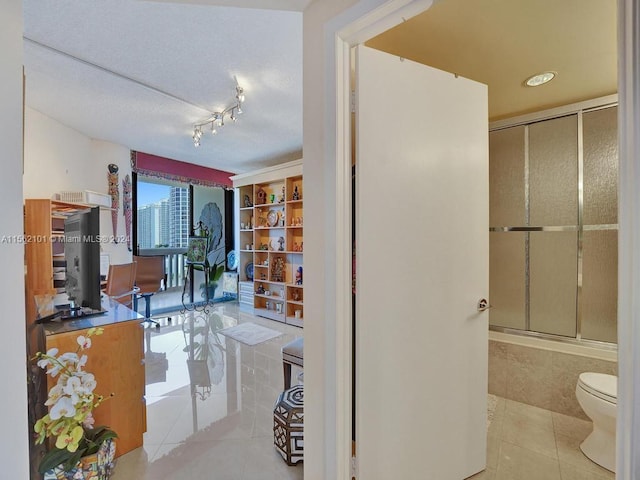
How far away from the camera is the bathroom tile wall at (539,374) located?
6.61 ft

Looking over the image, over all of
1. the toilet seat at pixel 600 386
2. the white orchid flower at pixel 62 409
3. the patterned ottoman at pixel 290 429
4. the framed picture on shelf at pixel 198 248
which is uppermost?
the framed picture on shelf at pixel 198 248

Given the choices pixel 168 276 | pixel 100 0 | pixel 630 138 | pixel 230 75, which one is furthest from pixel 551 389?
pixel 168 276

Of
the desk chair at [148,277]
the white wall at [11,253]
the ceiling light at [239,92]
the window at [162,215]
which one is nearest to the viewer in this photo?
the white wall at [11,253]

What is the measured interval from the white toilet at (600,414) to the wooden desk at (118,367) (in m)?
2.64

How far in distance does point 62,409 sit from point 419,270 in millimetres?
1624

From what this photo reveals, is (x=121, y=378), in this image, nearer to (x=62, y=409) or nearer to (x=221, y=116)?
(x=62, y=409)

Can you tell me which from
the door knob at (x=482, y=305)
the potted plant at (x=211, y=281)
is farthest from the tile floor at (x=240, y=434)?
the potted plant at (x=211, y=281)

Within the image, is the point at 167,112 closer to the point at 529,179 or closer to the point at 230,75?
the point at 230,75

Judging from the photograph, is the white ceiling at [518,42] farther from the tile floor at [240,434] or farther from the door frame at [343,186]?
the tile floor at [240,434]

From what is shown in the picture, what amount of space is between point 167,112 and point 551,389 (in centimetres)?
418

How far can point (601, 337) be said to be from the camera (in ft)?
6.63

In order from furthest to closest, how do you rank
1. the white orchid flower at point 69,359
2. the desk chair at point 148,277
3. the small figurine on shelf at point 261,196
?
the small figurine on shelf at point 261,196 → the desk chair at point 148,277 → the white orchid flower at point 69,359

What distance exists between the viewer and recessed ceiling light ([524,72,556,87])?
5.87 feet

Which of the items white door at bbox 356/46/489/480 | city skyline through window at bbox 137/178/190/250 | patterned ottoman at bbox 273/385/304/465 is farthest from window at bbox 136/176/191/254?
white door at bbox 356/46/489/480
